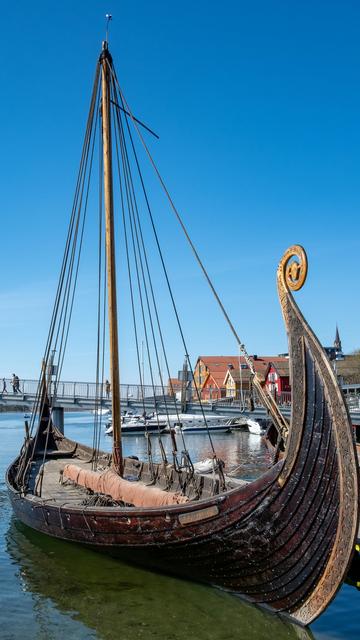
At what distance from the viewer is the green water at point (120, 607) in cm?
898

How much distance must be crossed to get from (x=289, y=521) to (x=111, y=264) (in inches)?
289

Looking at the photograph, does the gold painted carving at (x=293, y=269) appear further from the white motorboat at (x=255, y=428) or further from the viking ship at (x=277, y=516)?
the white motorboat at (x=255, y=428)

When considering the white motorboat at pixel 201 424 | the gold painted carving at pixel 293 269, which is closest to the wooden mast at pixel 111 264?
the gold painted carving at pixel 293 269

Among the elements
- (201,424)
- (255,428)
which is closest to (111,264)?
(255,428)

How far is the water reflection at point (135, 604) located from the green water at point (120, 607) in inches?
0.5

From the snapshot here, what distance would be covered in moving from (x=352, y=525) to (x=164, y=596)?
13.6 feet

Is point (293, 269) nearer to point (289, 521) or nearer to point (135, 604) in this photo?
point (289, 521)

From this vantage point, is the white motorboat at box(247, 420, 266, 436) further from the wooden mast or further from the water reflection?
the water reflection

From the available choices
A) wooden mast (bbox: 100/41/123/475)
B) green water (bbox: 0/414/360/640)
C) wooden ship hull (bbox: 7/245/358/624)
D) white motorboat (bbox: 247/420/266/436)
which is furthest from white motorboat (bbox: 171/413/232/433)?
wooden ship hull (bbox: 7/245/358/624)

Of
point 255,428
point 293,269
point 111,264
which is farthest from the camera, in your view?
point 255,428

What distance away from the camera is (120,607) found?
32.4 feet

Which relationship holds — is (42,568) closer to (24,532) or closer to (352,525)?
(24,532)

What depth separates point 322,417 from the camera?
25.3ft

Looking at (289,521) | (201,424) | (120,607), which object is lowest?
(120,607)
